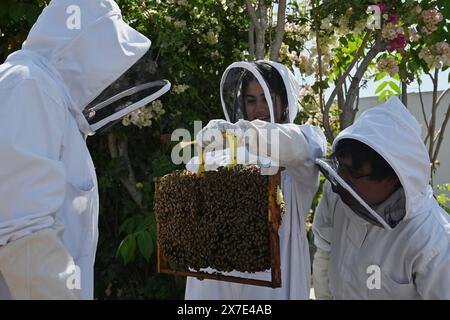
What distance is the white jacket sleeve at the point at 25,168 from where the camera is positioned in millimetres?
1772

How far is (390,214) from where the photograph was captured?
2326mm

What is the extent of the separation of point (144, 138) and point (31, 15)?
44.3 inches

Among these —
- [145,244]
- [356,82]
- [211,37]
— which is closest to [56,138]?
[145,244]

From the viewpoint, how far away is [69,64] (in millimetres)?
2086

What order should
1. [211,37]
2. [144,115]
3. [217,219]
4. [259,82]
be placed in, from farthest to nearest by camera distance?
[211,37] < [144,115] < [259,82] < [217,219]

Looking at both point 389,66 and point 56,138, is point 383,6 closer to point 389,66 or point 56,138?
point 389,66

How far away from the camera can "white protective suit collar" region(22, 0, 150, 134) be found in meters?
2.08

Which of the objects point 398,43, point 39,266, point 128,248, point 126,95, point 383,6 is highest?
point 383,6

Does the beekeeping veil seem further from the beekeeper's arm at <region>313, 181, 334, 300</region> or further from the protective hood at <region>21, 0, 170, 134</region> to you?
the beekeeper's arm at <region>313, 181, 334, 300</region>

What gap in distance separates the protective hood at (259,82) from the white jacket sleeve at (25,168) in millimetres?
1140

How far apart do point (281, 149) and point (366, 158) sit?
304 millimetres

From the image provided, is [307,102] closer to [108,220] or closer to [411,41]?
[411,41]

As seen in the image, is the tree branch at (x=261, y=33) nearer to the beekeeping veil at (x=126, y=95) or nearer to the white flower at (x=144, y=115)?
the white flower at (x=144, y=115)

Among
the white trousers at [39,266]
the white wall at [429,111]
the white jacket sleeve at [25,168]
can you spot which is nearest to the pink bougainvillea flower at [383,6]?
the white jacket sleeve at [25,168]
